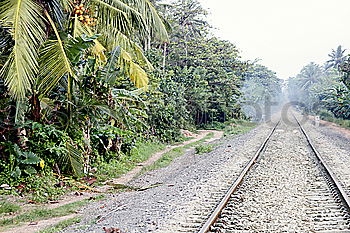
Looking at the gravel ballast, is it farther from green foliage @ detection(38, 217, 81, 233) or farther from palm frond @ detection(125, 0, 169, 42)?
palm frond @ detection(125, 0, 169, 42)

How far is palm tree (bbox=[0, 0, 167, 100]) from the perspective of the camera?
519 cm

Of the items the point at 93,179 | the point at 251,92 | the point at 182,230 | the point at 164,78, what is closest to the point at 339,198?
the point at 182,230

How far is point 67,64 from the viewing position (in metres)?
5.56

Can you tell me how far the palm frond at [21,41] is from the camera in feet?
16.2

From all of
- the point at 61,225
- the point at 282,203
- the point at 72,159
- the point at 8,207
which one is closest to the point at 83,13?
the point at 72,159

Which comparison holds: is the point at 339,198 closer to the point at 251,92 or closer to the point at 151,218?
the point at 151,218

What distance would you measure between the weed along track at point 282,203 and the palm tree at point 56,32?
338 centimetres

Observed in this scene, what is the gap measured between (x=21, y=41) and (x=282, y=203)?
4.85m

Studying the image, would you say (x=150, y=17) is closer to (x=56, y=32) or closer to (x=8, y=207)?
(x=56, y=32)

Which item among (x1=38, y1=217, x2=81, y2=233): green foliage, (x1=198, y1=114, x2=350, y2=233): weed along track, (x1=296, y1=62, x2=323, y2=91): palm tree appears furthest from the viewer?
(x1=296, y1=62, x2=323, y2=91): palm tree

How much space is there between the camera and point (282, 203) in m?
5.26

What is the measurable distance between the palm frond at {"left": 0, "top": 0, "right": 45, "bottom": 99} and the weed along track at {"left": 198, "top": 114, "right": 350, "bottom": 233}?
334 centimetres

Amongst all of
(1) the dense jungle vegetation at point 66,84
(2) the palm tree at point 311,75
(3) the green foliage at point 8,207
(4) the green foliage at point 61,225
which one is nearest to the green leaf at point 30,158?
(1) the dense jungle vegetation at point 66,84

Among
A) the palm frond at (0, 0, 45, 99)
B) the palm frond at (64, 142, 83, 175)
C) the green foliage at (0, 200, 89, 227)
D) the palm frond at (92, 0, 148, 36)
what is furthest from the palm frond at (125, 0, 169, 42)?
the green foliage at (0, 200, 89, 227)
